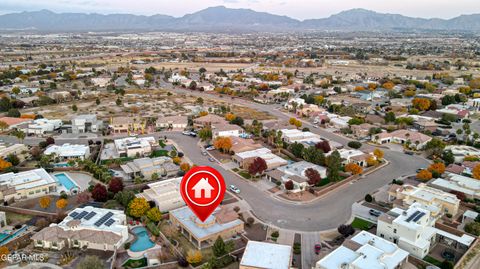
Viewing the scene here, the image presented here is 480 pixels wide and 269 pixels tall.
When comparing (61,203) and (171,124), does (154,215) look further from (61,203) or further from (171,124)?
(171,124)

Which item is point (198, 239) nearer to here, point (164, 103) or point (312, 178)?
point (312, 178)

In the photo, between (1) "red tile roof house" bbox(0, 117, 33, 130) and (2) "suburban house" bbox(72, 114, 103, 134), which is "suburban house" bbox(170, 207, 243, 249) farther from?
(1) "red tile roof house" bbox(0, 117, 33, 130)

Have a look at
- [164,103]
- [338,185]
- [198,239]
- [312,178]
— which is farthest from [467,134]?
[164,103]

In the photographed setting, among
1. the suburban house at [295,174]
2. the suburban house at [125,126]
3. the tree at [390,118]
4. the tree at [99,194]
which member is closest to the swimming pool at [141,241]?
the tree at [99,194]

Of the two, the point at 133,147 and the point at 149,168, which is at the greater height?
the point at 133,147

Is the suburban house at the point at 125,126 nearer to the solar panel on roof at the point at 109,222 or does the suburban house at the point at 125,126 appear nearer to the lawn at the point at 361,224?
the solar panel on roof at the point at 109,222

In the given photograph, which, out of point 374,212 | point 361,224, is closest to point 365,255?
point 361,224
